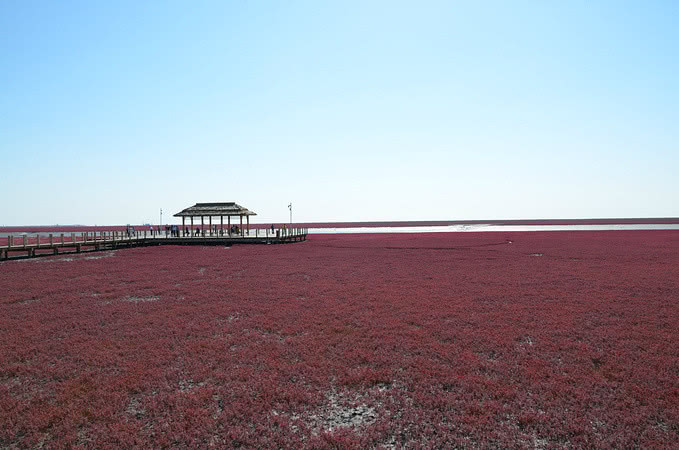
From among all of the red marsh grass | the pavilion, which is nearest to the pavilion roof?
the pavilion

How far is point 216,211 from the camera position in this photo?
44156 millimetres

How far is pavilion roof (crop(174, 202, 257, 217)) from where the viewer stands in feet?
144

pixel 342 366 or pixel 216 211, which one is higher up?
pixel 216 211

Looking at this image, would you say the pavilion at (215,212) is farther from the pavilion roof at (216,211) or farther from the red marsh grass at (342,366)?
the red marsh grass at (342,366)

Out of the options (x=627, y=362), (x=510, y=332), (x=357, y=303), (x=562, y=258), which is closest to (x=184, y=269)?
(x=357, y=303)

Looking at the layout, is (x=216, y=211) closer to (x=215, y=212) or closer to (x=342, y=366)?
(x=215, y=212)

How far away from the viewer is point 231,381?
23.4 ft

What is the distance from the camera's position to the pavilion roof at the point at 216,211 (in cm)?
4378

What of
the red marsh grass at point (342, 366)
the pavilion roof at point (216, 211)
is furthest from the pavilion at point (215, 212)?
the red marsh grass at point (342, 366)

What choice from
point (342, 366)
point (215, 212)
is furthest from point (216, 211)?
point (342, 366)

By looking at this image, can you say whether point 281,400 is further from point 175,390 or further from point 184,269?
point 184,269

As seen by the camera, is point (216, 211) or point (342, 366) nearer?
point (342, 366)

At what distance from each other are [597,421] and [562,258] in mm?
23682

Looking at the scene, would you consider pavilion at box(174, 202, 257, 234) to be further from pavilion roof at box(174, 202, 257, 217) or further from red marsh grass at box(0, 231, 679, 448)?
red marsh grass at box(0, 231, 679, 448)
